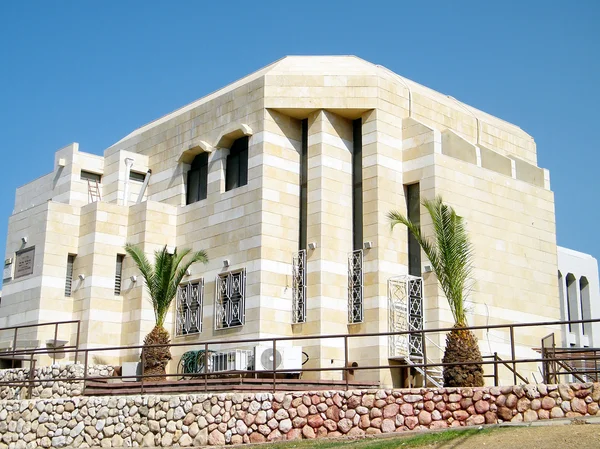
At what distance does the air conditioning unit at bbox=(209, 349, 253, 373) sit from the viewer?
24.8 metres

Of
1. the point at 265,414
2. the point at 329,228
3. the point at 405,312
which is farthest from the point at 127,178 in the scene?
the point at 265,414

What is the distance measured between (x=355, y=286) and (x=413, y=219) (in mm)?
2772

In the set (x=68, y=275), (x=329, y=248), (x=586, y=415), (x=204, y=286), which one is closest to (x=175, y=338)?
(x=204, y=286)

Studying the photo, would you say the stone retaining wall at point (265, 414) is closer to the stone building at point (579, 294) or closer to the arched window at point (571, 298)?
the stone building at point (579, 294)

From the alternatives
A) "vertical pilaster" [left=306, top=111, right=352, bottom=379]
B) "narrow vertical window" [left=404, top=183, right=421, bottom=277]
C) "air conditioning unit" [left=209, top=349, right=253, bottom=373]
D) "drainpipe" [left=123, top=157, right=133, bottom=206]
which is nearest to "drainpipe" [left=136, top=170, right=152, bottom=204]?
"drainpipe" [left=123, top=157, right=133, bottom=206]

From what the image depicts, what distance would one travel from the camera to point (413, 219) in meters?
27.1

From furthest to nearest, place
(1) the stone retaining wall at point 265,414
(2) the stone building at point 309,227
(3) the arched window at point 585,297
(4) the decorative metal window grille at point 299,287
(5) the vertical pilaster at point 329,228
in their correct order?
(3) the arched window at point 585,297 < (4) the decorative metal window grille at point 299,287 < (2) the stone building at point 309,227 < (5) the vertical pilaster at point 329,228 < (1) the stone retaining wall at point 265,414

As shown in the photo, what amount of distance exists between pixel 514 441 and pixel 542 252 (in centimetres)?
1517

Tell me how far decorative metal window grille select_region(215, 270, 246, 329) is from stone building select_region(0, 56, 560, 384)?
0.05 metres

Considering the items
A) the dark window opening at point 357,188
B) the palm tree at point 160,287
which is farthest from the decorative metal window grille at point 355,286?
the palm tree at point 160,287

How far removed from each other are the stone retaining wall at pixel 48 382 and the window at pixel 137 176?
9626mm

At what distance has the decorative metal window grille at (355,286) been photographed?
85.4 feet

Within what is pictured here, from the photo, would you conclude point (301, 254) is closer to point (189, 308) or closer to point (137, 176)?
point (189, 308)

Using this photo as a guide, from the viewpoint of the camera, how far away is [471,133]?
3050 cm
